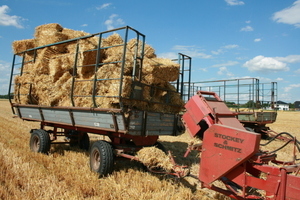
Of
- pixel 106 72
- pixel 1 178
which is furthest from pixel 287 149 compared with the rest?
pixel 1 178

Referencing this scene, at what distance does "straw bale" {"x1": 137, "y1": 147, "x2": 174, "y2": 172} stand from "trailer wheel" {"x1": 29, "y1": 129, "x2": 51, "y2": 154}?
3.39 m

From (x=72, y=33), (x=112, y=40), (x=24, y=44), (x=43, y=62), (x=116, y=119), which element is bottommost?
(x=116, y=119)

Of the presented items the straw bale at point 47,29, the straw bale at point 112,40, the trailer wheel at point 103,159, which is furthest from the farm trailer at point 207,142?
the straw bale at point 47,29

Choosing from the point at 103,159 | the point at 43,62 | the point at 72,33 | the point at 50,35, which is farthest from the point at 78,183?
the point at 72,33

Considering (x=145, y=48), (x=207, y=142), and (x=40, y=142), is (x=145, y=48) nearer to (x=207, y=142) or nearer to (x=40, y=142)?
(x=207, y=142)

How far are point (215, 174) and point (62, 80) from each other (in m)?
4.61

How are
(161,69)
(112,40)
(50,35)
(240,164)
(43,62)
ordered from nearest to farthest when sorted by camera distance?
(240,164), (161,69), (112,40), (43,62), (50,35)

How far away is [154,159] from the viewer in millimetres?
4414

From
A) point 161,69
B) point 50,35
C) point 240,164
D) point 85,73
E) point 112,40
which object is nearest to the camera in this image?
point 240,164

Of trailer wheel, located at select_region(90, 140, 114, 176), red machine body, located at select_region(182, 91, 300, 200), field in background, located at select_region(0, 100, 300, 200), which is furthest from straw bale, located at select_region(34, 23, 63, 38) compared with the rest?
red machine body, located at select_region(182, 91, 300, 200)

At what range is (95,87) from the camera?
17.2 feet

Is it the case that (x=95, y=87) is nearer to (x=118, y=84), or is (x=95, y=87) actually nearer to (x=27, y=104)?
(x=118, y=84)

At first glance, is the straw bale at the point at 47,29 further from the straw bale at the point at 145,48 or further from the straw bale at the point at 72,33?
the straw bale at the point at 145,48

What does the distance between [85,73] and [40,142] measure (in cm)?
239
